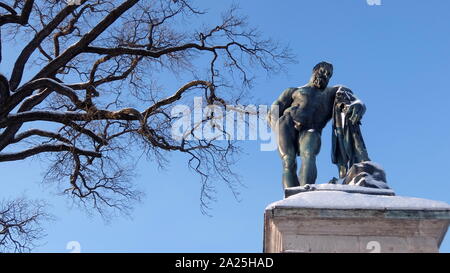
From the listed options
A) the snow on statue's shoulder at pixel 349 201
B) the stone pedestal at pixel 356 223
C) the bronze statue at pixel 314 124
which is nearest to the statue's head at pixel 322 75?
the bronze statue at pixel 314 124

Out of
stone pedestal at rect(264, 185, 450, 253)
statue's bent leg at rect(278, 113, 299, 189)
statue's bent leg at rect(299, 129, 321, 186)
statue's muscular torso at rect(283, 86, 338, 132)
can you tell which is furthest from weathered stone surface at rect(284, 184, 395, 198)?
statue's muscular torso at rect(283, 86, 338, 132)

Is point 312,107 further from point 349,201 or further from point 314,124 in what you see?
point 349,201

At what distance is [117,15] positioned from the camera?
1236 centimetres

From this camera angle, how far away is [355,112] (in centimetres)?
752

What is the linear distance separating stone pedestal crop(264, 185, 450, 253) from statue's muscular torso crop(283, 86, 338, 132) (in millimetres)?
1741

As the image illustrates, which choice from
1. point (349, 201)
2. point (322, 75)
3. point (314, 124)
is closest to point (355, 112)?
point (314, 124)

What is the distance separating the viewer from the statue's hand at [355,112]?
7512 mm

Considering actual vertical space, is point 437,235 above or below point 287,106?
below

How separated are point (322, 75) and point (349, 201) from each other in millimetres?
2307

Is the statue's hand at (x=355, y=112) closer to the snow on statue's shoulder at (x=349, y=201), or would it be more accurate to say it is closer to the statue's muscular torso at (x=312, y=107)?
the statue's muscular torso at (x=312, y=107)
